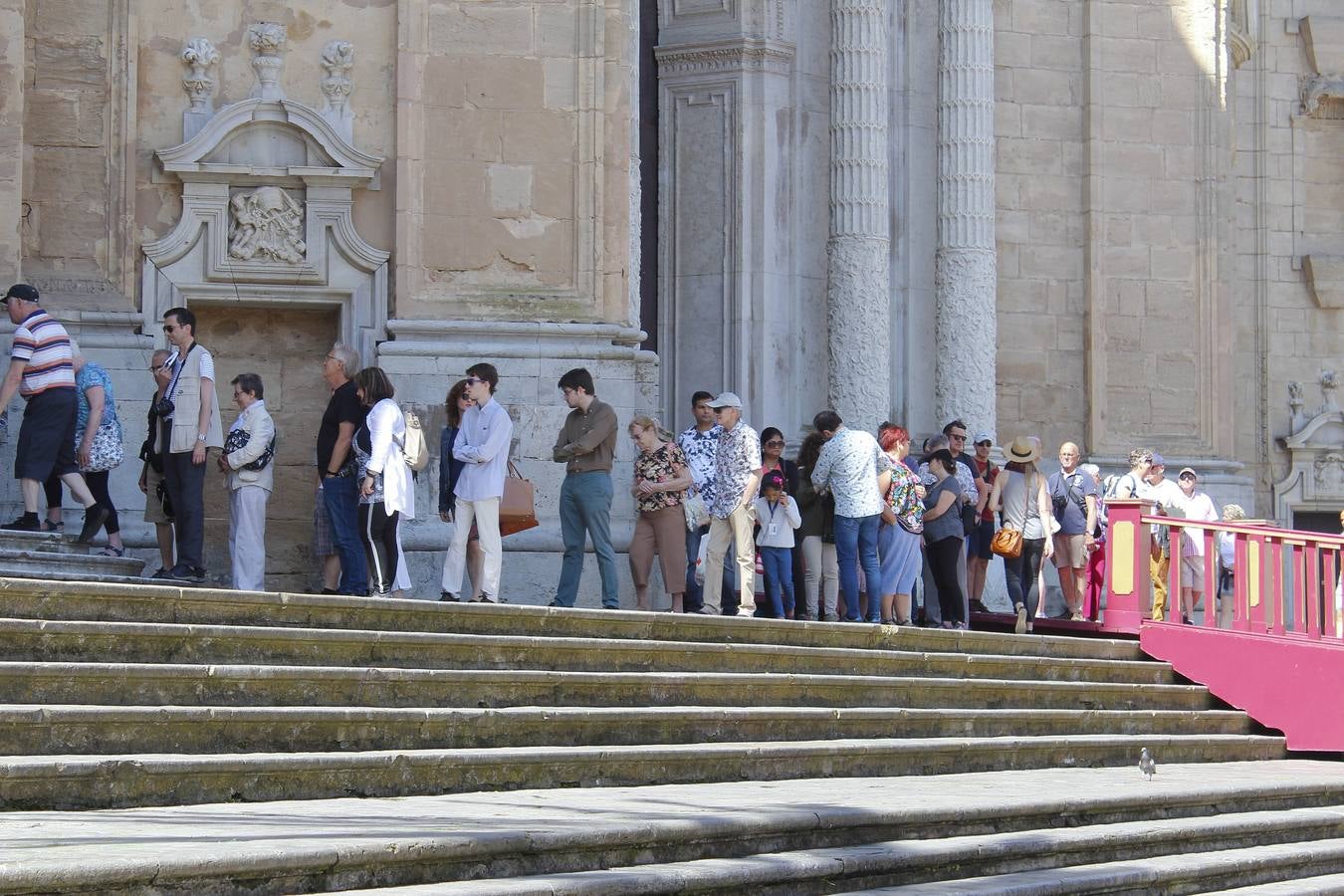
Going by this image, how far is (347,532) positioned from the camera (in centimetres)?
1315

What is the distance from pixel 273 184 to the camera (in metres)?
15.7

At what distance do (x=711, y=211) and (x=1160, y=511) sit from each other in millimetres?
5672

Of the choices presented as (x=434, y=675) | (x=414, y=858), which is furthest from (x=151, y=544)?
(x=414, y=858)

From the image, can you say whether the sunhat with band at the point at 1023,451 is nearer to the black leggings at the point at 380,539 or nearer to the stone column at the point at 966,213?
the stone column at the point at 966,213

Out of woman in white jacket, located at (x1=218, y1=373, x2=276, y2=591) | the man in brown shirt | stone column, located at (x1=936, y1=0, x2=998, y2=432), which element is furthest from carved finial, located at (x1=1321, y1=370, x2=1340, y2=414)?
woman in white jacket, located at (x1=218, y1=373, x2=276, y2=591)

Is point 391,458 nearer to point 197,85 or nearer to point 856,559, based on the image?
point 856,559

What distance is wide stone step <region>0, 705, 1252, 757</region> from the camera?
8.15 m

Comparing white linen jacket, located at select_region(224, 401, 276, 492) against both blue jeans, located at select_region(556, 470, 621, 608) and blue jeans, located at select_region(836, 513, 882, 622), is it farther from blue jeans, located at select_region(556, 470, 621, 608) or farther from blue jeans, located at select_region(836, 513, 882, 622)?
blue jeans, located at select_region(836, 513, 882, 622)

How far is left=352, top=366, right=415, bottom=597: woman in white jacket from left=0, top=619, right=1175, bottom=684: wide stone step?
220 centimetres

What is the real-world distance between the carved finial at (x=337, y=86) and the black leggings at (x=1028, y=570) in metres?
6.10

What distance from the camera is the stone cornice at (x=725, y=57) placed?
66.7 feet

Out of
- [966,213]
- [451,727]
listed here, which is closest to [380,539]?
[451,727]

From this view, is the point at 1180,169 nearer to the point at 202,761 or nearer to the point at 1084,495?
the point at 1084,495

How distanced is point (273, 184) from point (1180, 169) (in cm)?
1065
